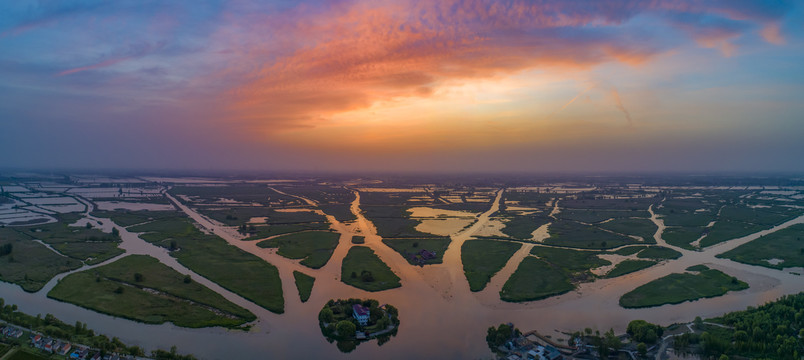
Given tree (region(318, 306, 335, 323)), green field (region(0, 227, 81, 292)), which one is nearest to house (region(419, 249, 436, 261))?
tree (region(318, 306, 335, 323))

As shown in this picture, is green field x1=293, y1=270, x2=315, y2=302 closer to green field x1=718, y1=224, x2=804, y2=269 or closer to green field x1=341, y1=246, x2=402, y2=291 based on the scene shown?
green field x1=341, y1=246, x2=402, y2=291

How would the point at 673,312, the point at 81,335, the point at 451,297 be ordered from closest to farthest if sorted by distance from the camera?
the point at 81,335, the point at 673,312, the point at 451,297

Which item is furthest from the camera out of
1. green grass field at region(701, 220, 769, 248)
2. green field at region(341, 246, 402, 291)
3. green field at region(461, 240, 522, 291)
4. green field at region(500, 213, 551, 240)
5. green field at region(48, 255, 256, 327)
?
green field at region(500, 213, 551, 240)

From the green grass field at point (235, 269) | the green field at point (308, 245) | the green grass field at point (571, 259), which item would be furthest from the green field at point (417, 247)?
the green grass field at point (235, 269)

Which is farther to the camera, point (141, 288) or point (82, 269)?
point (82, 269)

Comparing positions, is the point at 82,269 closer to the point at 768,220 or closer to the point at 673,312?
the point at 673,312

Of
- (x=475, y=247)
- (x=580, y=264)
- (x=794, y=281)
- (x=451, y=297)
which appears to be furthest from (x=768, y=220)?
(x=451, y=297)

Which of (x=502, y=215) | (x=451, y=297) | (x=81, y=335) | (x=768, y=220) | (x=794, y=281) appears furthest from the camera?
(x=502, y=215)
